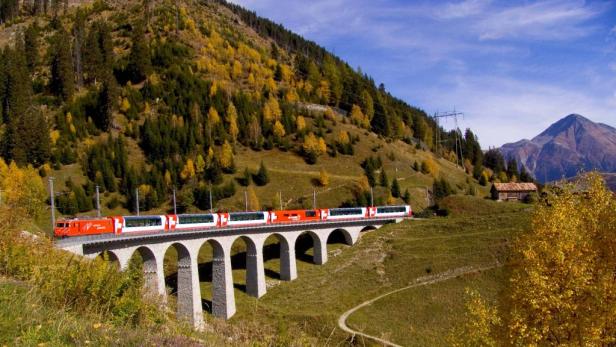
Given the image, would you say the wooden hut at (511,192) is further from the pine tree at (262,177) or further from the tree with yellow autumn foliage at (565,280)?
the tree with yellow autumn foliage at (565,280)

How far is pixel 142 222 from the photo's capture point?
4631cm

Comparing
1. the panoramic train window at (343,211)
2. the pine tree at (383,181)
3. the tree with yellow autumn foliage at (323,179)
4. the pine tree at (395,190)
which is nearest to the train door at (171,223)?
the panoramic train window at (343,211)

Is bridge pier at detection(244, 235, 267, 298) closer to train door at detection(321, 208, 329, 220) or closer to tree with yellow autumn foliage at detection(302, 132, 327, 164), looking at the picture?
train door at detection(321, 208, 329, 220)

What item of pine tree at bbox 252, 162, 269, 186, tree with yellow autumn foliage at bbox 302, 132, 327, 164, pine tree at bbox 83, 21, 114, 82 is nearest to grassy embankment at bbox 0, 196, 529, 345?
pine tree at bbox 252, 162, 269, 186

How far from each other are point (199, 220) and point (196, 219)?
0.47 metres

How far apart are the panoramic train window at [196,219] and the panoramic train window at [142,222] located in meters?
2.95

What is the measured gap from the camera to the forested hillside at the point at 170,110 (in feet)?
308

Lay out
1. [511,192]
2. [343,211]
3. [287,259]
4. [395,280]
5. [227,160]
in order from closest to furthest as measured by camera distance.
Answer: [395,280] → [287,259] → [343,211] → [511,192] → [227,160]

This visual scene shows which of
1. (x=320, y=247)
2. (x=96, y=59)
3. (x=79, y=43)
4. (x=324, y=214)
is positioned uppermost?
(x=79, y=43)

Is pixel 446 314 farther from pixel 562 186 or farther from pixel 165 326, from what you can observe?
pixel 165 326

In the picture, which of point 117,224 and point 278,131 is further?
point 278,131

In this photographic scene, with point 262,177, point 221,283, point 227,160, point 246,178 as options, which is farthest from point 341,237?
point 227,160

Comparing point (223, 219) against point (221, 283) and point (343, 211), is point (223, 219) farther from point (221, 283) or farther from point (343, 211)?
point (343, 211)

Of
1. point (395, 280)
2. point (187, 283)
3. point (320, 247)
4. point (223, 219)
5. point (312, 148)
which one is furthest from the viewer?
point (312, 148)
